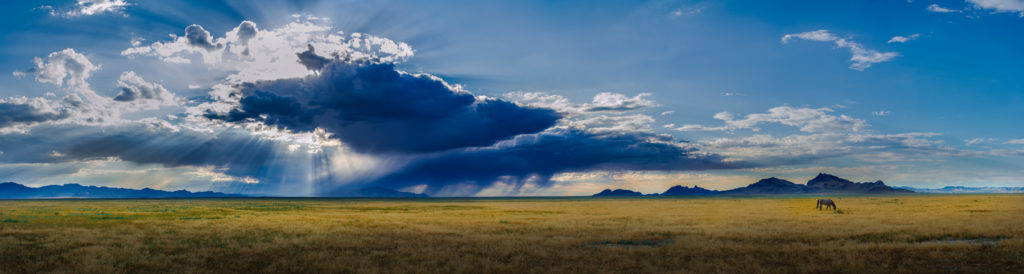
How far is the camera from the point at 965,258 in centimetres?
1727

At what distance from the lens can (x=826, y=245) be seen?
71.2ft

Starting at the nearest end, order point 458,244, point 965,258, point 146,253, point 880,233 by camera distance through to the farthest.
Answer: point 965,258, point 146,253, point 458,244, point 880,233

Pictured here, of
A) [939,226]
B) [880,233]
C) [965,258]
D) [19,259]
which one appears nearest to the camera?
[965,258]

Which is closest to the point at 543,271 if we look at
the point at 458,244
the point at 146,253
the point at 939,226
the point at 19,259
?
the point at 458,244

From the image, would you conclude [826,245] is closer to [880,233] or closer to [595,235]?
[880,233]

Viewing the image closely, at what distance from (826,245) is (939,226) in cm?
1394

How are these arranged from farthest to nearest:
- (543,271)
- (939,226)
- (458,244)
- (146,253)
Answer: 1. (939,226)
2. (458,244)
3. (146,253)
4. (543,271)

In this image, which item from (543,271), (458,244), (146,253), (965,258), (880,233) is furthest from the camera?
(880,233)

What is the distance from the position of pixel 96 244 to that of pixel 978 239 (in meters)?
40.6

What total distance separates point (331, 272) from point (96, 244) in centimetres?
1596

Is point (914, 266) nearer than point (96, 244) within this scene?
Yes

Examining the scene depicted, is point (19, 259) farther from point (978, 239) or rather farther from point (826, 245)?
point (978, 239)

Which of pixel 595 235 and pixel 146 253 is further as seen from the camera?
pixel 595 235

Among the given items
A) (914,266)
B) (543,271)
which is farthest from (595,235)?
(914,266)
